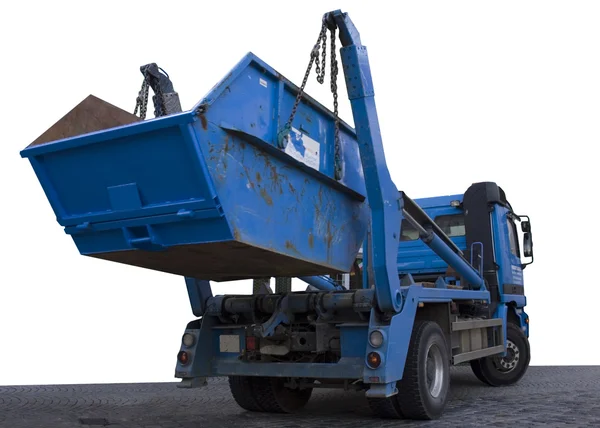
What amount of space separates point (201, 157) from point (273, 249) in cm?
105

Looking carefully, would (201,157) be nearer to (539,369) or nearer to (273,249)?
(273,249)

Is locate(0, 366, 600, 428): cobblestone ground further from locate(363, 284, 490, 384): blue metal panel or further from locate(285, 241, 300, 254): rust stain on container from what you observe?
locate(285, 241, 300, 254): rust stain on container

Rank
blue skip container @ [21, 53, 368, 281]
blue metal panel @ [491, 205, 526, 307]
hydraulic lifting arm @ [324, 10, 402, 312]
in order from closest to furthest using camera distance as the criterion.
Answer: blue skip container @ [21, 53, 368, 281]
hydraulic lifting arm @ [324, 10, 402, 312]
blue metal panel @ [491, 205, 526, 307]

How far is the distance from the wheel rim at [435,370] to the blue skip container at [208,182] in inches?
48.9

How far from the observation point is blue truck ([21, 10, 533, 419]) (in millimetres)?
5016

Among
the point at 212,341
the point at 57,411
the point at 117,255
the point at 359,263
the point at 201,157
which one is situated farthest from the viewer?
the point at 359,263

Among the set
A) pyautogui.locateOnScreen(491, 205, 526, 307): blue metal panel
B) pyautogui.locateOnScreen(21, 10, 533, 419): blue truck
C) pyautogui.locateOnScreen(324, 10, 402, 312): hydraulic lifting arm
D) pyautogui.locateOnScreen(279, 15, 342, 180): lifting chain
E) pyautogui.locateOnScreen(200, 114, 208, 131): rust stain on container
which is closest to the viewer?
pyautogui.locateOnScreen(200, 114, 208, 131): rust stain on container

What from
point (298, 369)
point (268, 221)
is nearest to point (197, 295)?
point (298, 369)

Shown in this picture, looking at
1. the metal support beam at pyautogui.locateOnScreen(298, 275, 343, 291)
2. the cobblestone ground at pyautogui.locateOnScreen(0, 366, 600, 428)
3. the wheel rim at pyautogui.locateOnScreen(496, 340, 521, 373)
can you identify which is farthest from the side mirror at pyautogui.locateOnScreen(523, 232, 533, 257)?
the metal support beam at pyautogui.locateOnScreen(298, 275, 343, 291)

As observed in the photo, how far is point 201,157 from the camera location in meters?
4.76

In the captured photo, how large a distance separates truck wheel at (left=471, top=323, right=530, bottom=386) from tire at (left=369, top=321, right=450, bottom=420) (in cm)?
310

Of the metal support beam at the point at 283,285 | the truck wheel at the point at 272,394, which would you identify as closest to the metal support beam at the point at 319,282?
the metal support beam at the point at 283,285

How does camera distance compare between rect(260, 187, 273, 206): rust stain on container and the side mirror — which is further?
the side mirror

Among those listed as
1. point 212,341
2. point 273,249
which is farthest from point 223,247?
point 212,341
